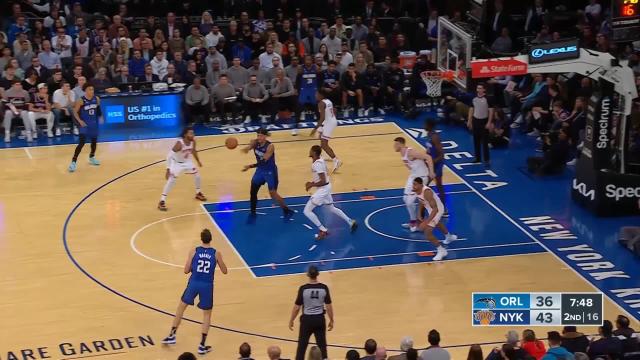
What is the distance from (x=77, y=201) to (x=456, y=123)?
33.8 ft

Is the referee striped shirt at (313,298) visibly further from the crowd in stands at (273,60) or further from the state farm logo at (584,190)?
the crowd in stands at (273,60)

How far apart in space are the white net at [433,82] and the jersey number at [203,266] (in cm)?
1498

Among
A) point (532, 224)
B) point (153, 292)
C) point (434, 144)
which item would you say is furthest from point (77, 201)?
point (532, 224)

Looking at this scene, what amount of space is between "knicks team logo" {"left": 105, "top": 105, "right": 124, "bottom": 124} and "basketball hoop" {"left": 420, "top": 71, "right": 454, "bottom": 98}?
307 inches

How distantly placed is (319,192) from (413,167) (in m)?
1.90

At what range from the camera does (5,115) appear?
93.5ft

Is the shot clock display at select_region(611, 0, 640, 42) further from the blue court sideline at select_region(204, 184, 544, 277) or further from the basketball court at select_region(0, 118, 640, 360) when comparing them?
the blue court sideline at select_region(204, 184, 544, 277)

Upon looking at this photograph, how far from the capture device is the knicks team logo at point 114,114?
29.5 metres

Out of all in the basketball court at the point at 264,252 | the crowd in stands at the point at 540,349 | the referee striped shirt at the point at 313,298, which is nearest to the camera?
the crowd in stands at the point at 540,349

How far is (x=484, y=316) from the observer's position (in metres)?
18.7

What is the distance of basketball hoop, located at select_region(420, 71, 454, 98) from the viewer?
30984 mm

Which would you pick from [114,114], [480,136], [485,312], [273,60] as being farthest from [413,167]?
[114,114]

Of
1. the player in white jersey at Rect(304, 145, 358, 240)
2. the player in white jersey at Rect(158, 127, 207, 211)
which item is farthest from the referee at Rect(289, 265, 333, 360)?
the player in white jersey at Rect(158, 127, 207, 211)

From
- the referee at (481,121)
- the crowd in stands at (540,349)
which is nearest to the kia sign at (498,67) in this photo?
the referee at (481,121)
